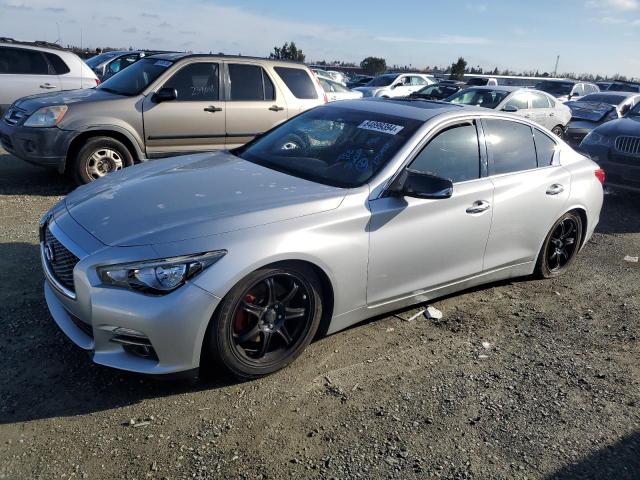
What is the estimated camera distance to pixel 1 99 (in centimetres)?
904

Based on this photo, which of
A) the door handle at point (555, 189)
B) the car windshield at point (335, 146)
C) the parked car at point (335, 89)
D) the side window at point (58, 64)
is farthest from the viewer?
the parked car at point (335, 89)

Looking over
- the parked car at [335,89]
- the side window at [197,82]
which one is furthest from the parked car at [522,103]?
the side window at [197,82]

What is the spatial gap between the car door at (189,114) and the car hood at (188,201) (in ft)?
10.8

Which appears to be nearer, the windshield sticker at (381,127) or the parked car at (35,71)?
the windshield sticker at (381,127)

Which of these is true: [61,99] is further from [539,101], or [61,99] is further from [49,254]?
[539,101]

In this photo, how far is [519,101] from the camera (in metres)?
13.2

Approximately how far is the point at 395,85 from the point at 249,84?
46.6 ft

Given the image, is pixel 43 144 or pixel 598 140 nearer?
pixel 43 144

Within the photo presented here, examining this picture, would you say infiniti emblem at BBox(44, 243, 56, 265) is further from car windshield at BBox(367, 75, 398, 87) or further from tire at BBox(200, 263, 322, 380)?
car windshield at BBox(367, 75, 398, 87)

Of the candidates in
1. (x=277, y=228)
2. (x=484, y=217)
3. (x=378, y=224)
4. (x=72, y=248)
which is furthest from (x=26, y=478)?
(x=484, y=217)

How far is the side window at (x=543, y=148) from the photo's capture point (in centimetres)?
484

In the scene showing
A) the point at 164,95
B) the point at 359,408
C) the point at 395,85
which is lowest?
the point at 359,408

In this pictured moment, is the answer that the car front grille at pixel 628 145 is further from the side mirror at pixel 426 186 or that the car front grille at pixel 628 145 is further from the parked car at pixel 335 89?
the parked car at pixel 335 89

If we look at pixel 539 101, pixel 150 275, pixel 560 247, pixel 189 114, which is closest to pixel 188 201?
pixel 150 275
